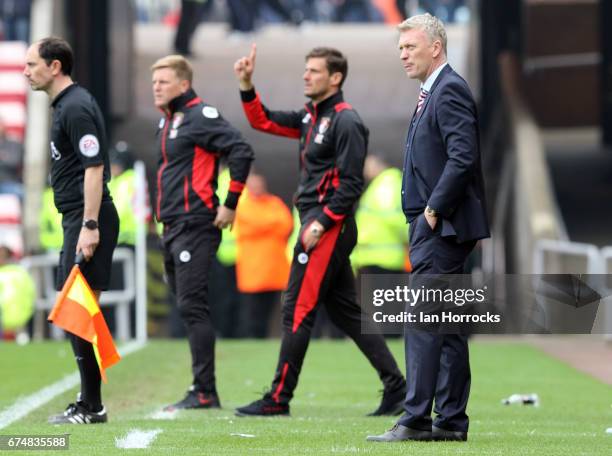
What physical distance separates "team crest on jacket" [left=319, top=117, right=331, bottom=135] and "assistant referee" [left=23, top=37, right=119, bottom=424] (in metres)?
1.30

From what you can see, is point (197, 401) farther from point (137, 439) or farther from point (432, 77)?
point (432, 77)

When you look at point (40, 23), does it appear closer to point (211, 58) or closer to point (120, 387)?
point (211, 58)

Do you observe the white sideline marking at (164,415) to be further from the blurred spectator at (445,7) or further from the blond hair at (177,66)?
the blurred spectator at (445,7)

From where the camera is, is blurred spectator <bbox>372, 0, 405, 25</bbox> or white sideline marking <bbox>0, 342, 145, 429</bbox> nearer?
white sideline marking <bbox>0, 342, 145, 429</bbox>

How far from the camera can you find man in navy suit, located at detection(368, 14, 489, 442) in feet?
24.4

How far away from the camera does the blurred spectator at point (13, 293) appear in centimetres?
1723

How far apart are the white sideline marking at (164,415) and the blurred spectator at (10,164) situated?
1116 cm

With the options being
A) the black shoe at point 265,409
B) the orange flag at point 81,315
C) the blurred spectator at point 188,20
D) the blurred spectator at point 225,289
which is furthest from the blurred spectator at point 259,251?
the orange flag at point 81,315

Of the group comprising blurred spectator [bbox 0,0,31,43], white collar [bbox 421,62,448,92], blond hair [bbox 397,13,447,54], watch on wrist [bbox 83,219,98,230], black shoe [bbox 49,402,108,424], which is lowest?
black shoe [bbox 49,402,108,424]

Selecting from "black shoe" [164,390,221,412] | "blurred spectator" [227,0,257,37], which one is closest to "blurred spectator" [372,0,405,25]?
"blurred spectator" [227,0,257,37]

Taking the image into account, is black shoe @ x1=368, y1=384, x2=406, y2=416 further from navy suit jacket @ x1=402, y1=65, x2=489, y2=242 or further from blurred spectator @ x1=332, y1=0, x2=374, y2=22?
blurred spectator @ x1=332, y1=0, x2=374, y2=22

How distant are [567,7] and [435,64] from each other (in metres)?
23.2

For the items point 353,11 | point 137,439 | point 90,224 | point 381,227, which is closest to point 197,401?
point 90,224

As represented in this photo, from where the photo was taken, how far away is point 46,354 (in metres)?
14.5
